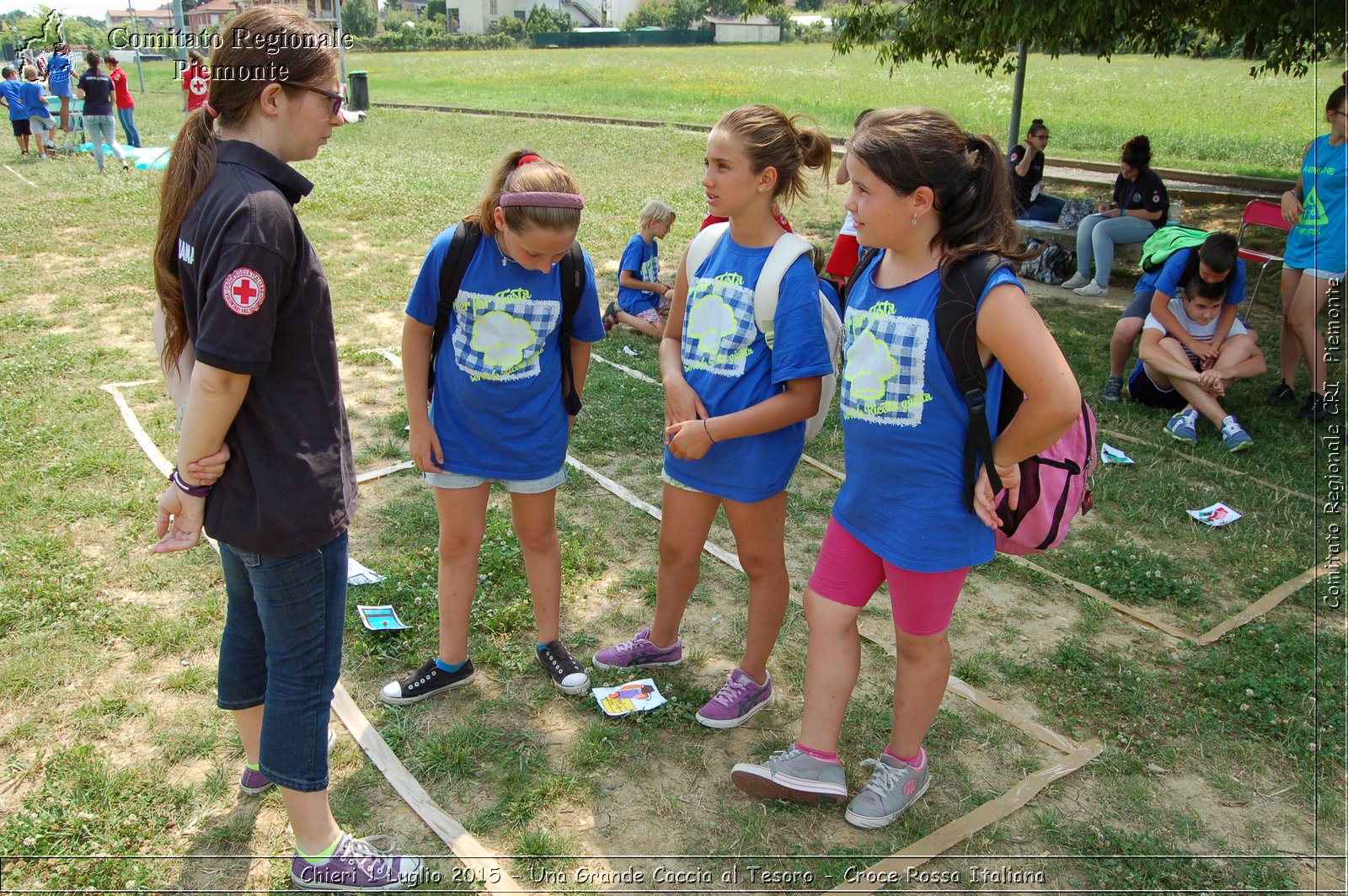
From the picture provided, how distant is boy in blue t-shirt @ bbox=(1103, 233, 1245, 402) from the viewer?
5.82 m

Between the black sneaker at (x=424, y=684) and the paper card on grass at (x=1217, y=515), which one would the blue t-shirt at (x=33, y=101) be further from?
the paper card on grass at (x=1217, y=515)

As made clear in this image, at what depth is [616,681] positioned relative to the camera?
134 inches

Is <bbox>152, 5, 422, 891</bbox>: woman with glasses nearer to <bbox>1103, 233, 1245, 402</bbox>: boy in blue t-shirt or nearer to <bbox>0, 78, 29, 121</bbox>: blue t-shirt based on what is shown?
<bbox>1103, 233, 1245, 402</bbox>: boy in blue t-shirt

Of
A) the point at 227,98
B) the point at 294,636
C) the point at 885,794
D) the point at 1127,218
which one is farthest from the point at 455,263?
the point at 1127,218

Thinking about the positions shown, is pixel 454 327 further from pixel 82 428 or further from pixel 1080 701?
pixel 82 428

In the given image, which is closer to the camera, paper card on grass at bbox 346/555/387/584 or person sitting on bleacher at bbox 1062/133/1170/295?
paper card on grass at bbox 346/555/387/584

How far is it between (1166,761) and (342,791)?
2655 millimetres

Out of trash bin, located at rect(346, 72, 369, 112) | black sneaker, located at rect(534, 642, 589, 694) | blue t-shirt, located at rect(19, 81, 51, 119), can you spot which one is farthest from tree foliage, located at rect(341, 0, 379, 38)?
black sneaker, located at rect(534, 642, 589, 694)

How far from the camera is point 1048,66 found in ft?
134

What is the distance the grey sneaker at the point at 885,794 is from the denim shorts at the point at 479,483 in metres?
1.36

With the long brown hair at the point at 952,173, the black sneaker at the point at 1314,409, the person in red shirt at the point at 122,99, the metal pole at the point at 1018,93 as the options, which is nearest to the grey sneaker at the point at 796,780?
the long brown hair at the point at 952,173

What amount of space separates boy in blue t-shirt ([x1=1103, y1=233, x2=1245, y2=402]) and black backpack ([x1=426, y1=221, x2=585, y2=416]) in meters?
4.62

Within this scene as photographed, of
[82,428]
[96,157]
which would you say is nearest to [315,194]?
[96,157]

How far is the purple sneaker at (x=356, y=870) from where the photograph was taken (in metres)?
2.45
